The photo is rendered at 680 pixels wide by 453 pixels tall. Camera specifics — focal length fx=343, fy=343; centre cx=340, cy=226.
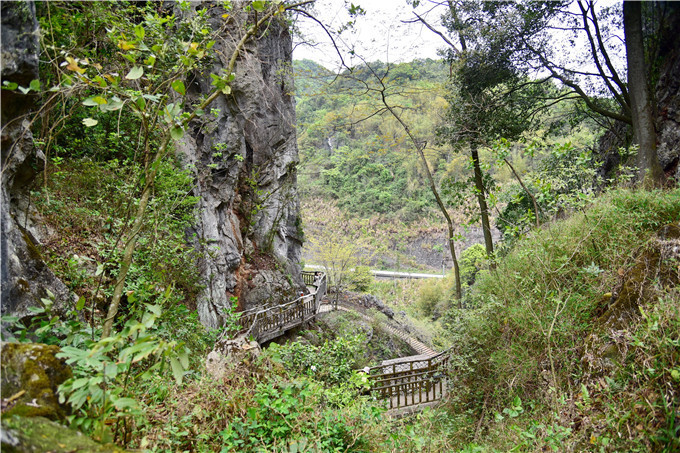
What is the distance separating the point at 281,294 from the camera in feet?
36.6

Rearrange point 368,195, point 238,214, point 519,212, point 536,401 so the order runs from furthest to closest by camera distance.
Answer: point 368,195 < point 238,214 < point 519,212 < point 536,401

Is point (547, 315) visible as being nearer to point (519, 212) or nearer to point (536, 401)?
point (536, 401)

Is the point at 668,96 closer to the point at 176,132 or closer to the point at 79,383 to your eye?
the point at 176,132

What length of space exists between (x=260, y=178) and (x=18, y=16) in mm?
10054

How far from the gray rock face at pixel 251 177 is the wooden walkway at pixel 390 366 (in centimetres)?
79

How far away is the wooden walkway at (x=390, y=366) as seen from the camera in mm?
7117

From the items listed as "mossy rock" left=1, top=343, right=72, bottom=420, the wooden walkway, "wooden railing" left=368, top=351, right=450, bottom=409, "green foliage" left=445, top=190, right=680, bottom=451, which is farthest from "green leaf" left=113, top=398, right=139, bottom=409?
"wooden railing" left=368, top=351, right=450, bottom=409

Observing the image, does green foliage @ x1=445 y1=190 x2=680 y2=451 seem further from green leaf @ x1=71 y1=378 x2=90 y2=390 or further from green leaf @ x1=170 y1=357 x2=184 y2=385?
green leaf @ x1=71 y1=378 x2=90 y2=390

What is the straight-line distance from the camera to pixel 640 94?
18.6ft

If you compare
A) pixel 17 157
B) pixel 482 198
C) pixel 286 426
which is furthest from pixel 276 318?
pixel 17 157

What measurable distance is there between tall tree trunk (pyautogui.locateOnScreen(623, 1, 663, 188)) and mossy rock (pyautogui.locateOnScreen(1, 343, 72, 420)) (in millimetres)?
7287

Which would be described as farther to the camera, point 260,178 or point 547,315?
point 260,178

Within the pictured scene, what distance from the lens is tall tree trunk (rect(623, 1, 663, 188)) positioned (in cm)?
548

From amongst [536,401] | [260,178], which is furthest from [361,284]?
[536,401]
